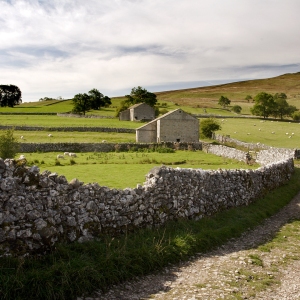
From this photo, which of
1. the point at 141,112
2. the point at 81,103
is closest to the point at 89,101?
the point at 81,103

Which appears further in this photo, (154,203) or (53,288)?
(154,203)

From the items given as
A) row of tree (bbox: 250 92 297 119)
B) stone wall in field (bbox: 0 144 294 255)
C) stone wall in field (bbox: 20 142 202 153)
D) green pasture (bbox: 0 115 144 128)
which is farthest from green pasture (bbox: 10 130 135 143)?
row of tree (bbox: 250 92 297 119)

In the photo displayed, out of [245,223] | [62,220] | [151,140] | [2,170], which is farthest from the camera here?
[151,140]

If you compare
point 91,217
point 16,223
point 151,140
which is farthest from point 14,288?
point 151,140

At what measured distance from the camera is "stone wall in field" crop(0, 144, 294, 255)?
7.48 metres

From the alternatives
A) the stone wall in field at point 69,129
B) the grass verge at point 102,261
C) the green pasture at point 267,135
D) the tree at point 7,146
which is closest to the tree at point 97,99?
→ the stone wall in field at point 69,129

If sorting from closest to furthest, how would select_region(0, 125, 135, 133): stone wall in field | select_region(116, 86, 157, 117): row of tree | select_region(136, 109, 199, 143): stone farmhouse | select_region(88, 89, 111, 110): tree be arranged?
1. select_region(136, 109, 199, 143): stone farmhouse
2. select_region(0, 125, 135, 133): stone wall in field
3. select_region(116, 86, 157, 117): row of tree
4. select_region(88, 89, 111, 110): tree

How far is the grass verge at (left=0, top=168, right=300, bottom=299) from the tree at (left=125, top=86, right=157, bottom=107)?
104m

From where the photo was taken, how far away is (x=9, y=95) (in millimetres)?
152125

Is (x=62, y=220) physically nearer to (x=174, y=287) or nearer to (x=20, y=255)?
(x=20, y=255)

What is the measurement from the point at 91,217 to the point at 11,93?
157979 millimetres

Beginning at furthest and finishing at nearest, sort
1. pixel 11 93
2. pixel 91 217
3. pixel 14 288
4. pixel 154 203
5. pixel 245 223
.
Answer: pixel 11 93 < pixel 245 223 < pixel 154 203 < pixel 91 217 < pixel 14 288

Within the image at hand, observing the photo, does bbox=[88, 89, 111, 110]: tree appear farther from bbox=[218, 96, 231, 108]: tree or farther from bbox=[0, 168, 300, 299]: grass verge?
bbox=[0, 168, 300, 299]: grass verge

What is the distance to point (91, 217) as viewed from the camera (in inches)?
352
